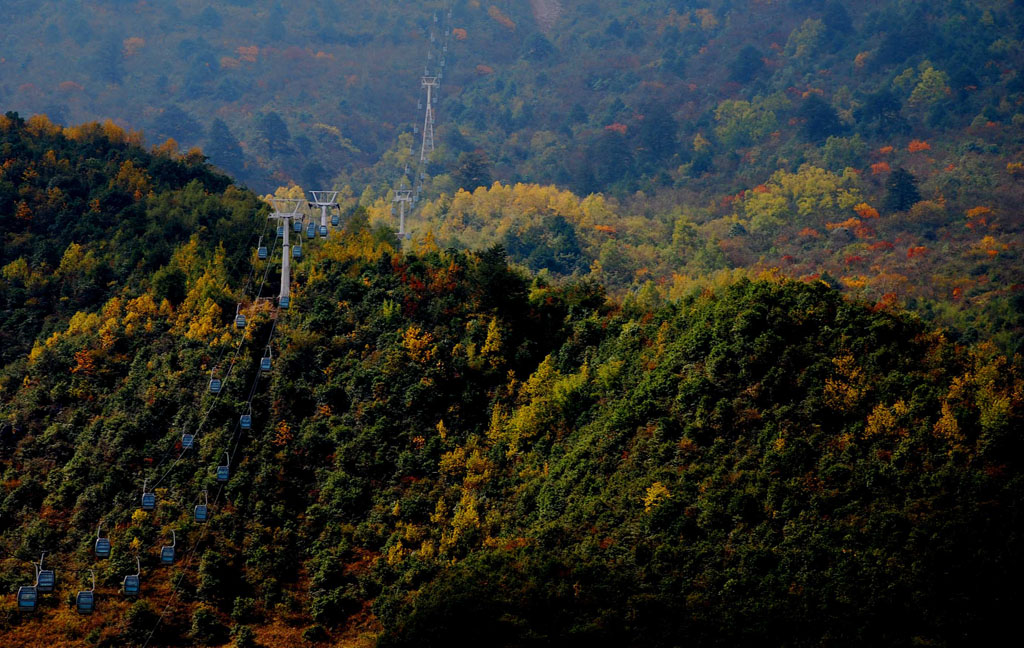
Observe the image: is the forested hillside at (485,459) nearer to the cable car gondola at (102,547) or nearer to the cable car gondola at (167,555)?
the cable car gondola at (167,555)

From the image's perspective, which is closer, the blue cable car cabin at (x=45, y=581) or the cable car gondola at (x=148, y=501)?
the blue cable car cabin at (x=45, y=581)

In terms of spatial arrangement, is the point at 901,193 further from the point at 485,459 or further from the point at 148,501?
the point at 148,501

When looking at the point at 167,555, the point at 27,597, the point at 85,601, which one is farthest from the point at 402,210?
the point at 27,597

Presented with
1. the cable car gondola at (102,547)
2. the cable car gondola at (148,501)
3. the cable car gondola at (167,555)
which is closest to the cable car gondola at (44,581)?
the cable car gondola at (102,547)

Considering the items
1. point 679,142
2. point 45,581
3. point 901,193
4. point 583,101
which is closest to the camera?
point 45,581

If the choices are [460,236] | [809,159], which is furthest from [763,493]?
A: [809,159]
